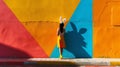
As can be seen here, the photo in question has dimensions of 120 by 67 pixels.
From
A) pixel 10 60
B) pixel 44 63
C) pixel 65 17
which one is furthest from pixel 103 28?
pixel 10 60

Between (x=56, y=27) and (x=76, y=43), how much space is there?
0.75m

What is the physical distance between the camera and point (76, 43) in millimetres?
12594

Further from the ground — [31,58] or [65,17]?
[65,17]

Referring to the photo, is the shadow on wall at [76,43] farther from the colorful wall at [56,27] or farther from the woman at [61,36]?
the woman at [61,36]

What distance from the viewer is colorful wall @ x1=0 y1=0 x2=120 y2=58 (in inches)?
492

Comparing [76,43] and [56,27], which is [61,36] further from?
[76,43]

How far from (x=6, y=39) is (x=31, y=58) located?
0.94m

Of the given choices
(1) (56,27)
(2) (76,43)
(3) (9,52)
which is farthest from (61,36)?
(3) (9,52)

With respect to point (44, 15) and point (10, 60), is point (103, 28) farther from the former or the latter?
point (10, 60)

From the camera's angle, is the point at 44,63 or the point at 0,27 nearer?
the point at 44,63

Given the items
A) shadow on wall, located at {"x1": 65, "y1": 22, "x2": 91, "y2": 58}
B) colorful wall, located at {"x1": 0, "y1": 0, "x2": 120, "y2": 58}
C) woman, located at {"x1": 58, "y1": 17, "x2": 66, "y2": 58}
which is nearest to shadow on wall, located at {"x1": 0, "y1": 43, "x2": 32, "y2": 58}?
colorful wall, located at {"x1": 0, "y1": 0, "x2": 120, "y2": 58}

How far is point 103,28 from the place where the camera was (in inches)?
492

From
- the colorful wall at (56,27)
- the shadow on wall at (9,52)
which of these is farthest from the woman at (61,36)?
the shadow on wall at (9,52)

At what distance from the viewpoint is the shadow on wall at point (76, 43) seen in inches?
494
